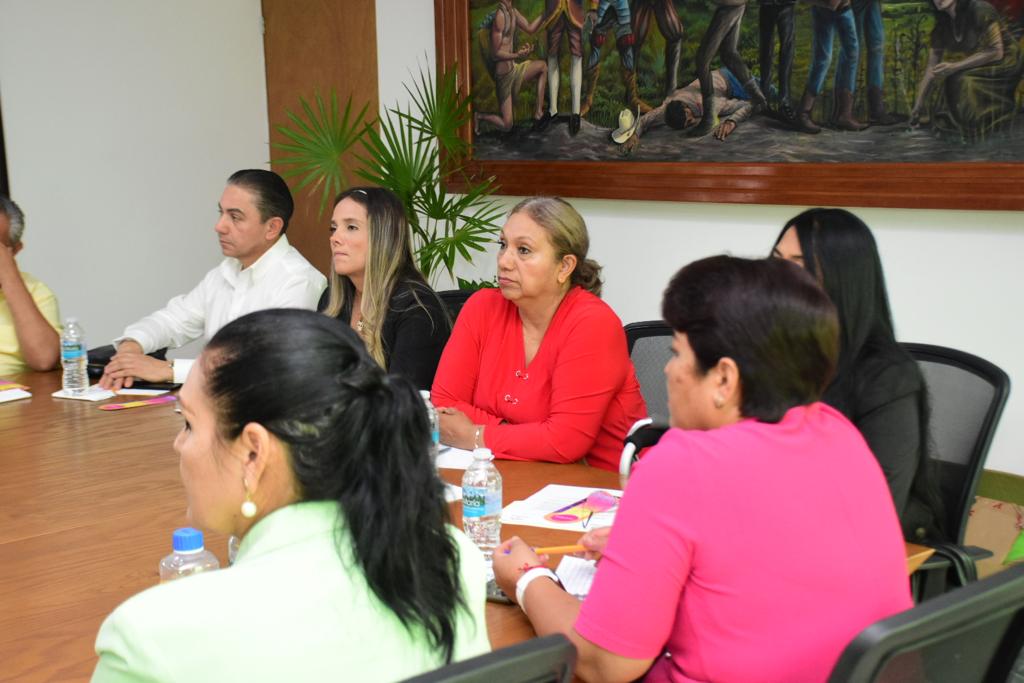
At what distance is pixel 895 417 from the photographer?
6.76 feet

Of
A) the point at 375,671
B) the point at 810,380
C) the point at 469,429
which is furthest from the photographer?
the point at 469,429

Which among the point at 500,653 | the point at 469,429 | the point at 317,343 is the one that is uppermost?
the point at 317,343

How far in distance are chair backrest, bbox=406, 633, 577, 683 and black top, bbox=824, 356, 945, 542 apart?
1199 mm

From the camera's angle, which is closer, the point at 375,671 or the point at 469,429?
the point at 375,671

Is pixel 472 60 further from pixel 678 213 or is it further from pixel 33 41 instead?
pixel 33 41

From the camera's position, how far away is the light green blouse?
1034 millimetres

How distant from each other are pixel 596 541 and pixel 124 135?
191 inches

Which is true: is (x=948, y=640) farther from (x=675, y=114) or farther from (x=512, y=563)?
(x=675, y=114)

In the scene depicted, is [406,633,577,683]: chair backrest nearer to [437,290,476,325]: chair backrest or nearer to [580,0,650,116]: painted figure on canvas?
[437,290,476,325]: chair backrest

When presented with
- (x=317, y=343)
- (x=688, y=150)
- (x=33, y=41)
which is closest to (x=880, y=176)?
(x=688, y=150)

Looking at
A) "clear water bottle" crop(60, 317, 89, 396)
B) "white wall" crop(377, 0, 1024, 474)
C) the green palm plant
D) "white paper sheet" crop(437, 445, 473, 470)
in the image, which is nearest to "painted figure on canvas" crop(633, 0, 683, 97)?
"white wall" crop(377, 0, 1024, 474)

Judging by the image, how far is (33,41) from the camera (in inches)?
214

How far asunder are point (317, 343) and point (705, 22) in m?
3.33

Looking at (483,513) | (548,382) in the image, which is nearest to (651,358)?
(548,382)
